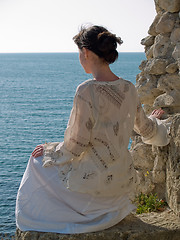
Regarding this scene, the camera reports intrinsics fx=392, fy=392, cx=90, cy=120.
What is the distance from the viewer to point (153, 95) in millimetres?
4785

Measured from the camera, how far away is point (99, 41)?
10.3 ft

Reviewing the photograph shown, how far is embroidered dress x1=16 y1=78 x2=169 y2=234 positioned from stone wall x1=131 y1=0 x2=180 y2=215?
76cm

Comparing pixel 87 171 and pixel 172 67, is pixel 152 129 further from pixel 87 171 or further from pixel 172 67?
pixel 172 67

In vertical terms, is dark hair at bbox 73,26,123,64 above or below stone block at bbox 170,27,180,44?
above

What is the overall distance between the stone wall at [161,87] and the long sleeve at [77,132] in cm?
107

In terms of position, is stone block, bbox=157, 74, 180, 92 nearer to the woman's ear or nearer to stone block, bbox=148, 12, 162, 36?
stone block, bbox=148, 12, 162, 36

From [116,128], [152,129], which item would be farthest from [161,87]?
[116,128]

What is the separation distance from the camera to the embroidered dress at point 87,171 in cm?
A: 322

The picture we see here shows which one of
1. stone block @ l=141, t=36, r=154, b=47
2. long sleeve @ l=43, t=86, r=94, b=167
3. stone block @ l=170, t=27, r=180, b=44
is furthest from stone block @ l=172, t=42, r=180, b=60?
long sleeve @ l=43, t=86, r=94, b=167

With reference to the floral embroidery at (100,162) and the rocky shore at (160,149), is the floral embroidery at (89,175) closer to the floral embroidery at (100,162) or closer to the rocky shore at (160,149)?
the floral embroidery at (100,162)

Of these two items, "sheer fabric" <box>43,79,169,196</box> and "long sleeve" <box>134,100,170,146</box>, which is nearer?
"sheer fabric" <box>43,79,169,196</box>

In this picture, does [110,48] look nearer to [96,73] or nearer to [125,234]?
[96,73]

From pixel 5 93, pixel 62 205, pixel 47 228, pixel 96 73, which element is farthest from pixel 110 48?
pixel 5 93

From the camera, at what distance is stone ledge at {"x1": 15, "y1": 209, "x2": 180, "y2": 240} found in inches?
128
